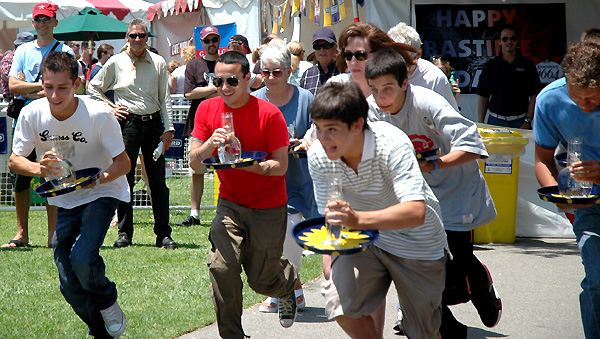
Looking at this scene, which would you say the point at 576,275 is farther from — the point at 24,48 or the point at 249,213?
the point at 24,48

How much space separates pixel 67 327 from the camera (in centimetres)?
554

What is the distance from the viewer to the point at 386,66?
13.9ft

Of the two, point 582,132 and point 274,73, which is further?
point 274,73

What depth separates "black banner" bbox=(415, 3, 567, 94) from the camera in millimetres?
11289

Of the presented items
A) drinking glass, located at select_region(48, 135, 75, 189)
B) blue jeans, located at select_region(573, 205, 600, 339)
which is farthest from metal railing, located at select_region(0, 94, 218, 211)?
blue jeans, located at select_region(573, 205, 600, 339)

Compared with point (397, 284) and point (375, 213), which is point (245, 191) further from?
point (375, 213)

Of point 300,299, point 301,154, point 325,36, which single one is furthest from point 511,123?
point 301,154

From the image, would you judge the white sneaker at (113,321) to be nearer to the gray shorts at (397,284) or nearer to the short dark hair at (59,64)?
the short dark hair at (59,64)

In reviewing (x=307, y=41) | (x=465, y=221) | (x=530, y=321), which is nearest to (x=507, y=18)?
(x=307, y=41)

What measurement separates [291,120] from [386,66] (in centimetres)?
193

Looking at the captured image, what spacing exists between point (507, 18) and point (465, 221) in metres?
7.48

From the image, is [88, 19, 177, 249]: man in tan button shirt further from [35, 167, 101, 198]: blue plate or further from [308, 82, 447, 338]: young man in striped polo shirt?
[308, 82, 447, 338]: young man in striped polo shirt

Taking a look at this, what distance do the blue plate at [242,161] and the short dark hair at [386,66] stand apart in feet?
2.82

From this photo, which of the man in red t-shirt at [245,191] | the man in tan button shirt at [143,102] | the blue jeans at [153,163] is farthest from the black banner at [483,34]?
the man in red t-shirt at [245,191]
